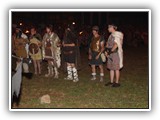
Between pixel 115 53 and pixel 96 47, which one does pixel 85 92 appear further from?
pixel 96 47

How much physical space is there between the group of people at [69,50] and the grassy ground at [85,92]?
35 centimetres

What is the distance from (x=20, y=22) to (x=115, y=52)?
1201cm

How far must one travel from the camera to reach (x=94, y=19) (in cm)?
3142

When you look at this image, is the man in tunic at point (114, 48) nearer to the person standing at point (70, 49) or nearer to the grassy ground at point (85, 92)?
the grassy ground at point (85, 92)

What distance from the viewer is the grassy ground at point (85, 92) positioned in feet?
29.0

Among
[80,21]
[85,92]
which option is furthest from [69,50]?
[80,21]

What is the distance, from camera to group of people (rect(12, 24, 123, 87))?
33.3ft

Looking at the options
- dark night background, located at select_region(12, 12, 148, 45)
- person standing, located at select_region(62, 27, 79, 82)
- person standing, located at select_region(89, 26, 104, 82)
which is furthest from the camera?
dark night background, located at select_region(12, 12, 148, 45)

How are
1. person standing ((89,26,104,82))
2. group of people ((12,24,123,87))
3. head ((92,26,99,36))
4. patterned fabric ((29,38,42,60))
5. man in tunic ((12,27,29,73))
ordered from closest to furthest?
group of people ((12,24,123,87)) → head ((92,26,99,36)) → person standing ((89,26,104,82)) → man in tunic ((12,27,29,73)) → patterned fabric ((29,38,42,60))

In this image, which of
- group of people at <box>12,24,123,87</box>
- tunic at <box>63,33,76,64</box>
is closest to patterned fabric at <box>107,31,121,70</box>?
group of people at <box>12,24,123,87</box>

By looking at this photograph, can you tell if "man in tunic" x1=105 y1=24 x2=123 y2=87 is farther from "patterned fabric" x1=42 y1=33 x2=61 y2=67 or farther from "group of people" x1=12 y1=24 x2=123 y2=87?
"patterned fabric" x1=42 y1=33 x2=61 y2=67

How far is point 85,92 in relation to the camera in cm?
999

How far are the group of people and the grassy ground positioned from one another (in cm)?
35

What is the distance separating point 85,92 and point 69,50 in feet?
4.84
